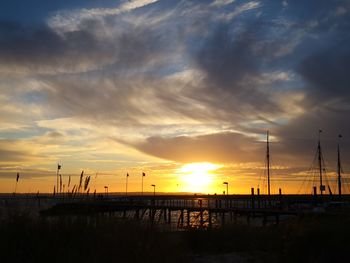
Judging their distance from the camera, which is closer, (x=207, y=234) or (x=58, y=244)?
(x=58, y=244)

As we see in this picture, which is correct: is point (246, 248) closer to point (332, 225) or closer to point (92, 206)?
point (332, 225)

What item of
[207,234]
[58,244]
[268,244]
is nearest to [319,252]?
[268,244]

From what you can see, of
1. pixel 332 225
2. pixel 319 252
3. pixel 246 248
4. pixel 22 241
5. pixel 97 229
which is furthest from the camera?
pixel 246 248

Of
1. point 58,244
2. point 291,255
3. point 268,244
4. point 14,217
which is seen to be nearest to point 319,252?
point 291,255

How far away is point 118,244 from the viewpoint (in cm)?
1190

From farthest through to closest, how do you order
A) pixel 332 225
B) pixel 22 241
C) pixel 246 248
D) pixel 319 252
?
pixel 246 248 < pixel 332 225 < pixel 319 252 < pixel 22 241

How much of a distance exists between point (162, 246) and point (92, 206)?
2.65 m

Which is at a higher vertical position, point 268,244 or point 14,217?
point 14,217

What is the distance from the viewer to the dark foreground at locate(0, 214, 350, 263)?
11164 millimetres

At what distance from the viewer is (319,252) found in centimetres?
1544

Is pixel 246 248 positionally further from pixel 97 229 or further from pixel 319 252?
pixel 97 229

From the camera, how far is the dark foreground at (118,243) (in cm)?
1116

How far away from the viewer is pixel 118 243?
11922 millimetres

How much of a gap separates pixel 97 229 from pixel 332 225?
31.0ft
